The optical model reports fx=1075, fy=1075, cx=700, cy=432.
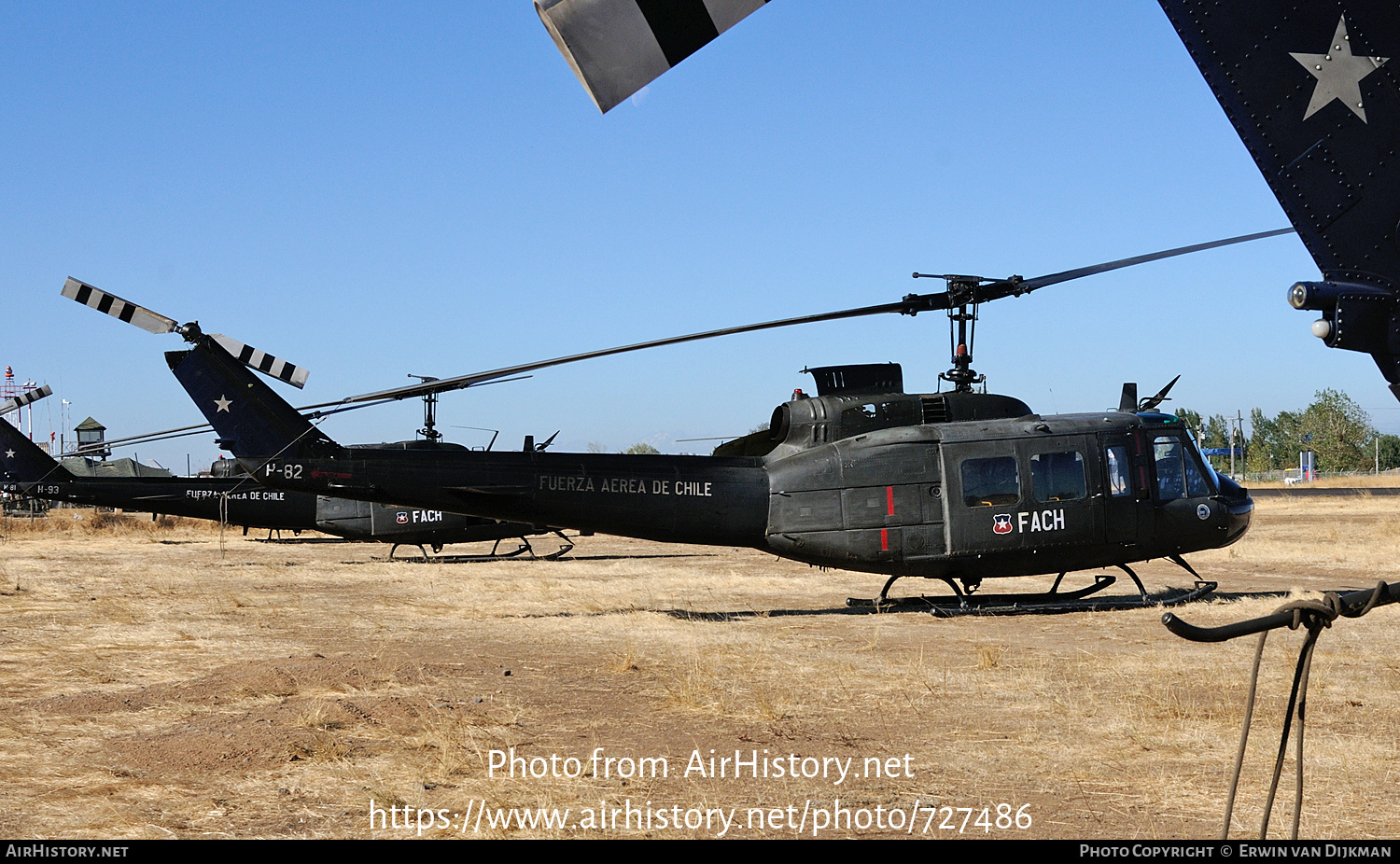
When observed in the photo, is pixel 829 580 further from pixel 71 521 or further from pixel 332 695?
pixel 71 521

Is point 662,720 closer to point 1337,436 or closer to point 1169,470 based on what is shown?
point 1169,470

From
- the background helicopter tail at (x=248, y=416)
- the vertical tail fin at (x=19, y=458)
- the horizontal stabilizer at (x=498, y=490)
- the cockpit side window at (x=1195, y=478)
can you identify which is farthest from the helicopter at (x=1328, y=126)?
the vertical tail fin at (x=19, y=458)

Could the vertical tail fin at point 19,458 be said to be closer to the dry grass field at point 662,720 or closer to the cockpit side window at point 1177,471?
the dry grass field at point 662,720

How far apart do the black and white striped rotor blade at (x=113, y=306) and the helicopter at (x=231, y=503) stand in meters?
9.24

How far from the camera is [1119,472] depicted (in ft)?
43.3

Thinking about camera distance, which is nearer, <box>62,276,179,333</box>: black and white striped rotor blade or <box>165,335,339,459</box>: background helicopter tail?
<box>62,276,179,333</box>: black and white striped rotor blade

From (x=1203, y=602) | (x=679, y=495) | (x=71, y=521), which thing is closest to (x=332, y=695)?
(x=679, y=495)

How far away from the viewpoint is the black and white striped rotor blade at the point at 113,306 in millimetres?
13461

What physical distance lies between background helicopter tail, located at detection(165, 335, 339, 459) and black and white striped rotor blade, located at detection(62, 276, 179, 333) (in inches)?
33.2

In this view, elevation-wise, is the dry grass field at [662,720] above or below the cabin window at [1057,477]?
below

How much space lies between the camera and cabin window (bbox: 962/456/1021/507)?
42.4ft

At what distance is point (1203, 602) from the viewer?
13695mm

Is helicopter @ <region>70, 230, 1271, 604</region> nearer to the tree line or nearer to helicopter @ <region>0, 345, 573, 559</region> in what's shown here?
helicopter @ <region>0, 345, 573, 559</region>

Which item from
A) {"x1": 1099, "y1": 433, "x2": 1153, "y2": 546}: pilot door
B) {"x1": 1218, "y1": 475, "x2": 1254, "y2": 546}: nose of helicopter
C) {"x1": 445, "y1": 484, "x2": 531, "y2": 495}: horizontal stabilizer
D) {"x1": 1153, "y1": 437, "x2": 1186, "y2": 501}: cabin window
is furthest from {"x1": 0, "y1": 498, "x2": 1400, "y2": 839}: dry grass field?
{"x1": 445, "y1": 484, "x2": 531, "y2": 495}: horizontal stabilizer
